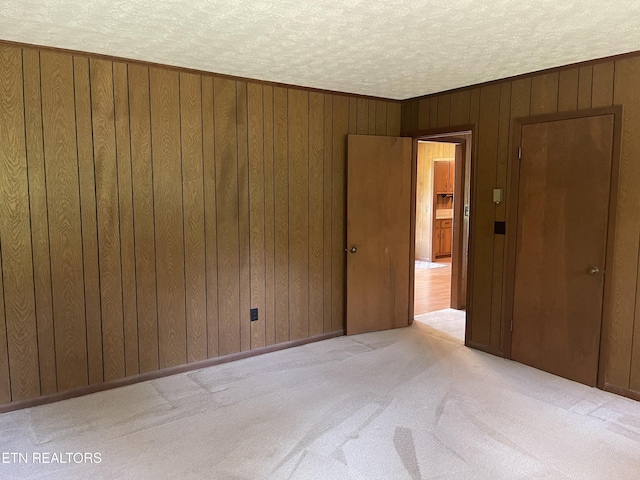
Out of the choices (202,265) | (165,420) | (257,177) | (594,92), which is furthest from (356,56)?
(165,420)

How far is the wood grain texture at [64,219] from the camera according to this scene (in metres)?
3.06

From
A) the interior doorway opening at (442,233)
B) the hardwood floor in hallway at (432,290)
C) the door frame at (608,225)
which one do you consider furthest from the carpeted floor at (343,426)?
the hardwood floor in hallway at (432,290)

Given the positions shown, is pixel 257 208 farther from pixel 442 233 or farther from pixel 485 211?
pixel 442 233

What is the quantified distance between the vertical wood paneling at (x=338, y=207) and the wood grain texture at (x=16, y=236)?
2.51 m

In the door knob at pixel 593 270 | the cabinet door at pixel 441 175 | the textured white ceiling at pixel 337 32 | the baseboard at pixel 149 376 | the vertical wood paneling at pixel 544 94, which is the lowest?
A: the baseboard at pixel 149 376

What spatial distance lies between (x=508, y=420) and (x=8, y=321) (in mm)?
3267

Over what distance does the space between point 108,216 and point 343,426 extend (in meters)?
2.16

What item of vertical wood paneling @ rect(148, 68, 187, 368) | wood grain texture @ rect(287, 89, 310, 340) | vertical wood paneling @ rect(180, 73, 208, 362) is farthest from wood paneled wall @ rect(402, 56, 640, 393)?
vertical wood paneling @ rect(148, 68, 187, 368)

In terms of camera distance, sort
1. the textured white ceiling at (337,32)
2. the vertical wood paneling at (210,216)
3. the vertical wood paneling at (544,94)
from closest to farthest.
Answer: the textured white ceiling at (337,32) < the vertical wood paneling at (544,94) < the vertical wood paneling at (210,216)

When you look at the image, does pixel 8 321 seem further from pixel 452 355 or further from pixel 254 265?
pixel 452 355

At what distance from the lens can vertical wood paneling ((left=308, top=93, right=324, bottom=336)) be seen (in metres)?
4.28

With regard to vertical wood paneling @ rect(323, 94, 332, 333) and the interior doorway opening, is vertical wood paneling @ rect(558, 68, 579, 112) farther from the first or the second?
vertical wood paneling @ rect(323, 94, 332, 333)

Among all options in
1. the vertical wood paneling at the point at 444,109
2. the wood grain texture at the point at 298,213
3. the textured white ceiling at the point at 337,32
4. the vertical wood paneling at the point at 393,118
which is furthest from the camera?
the vertical wood paneling at the point at 393,118

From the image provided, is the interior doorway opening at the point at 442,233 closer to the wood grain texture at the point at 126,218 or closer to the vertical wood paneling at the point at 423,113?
the vertical wood paneling at the point at 423,113
